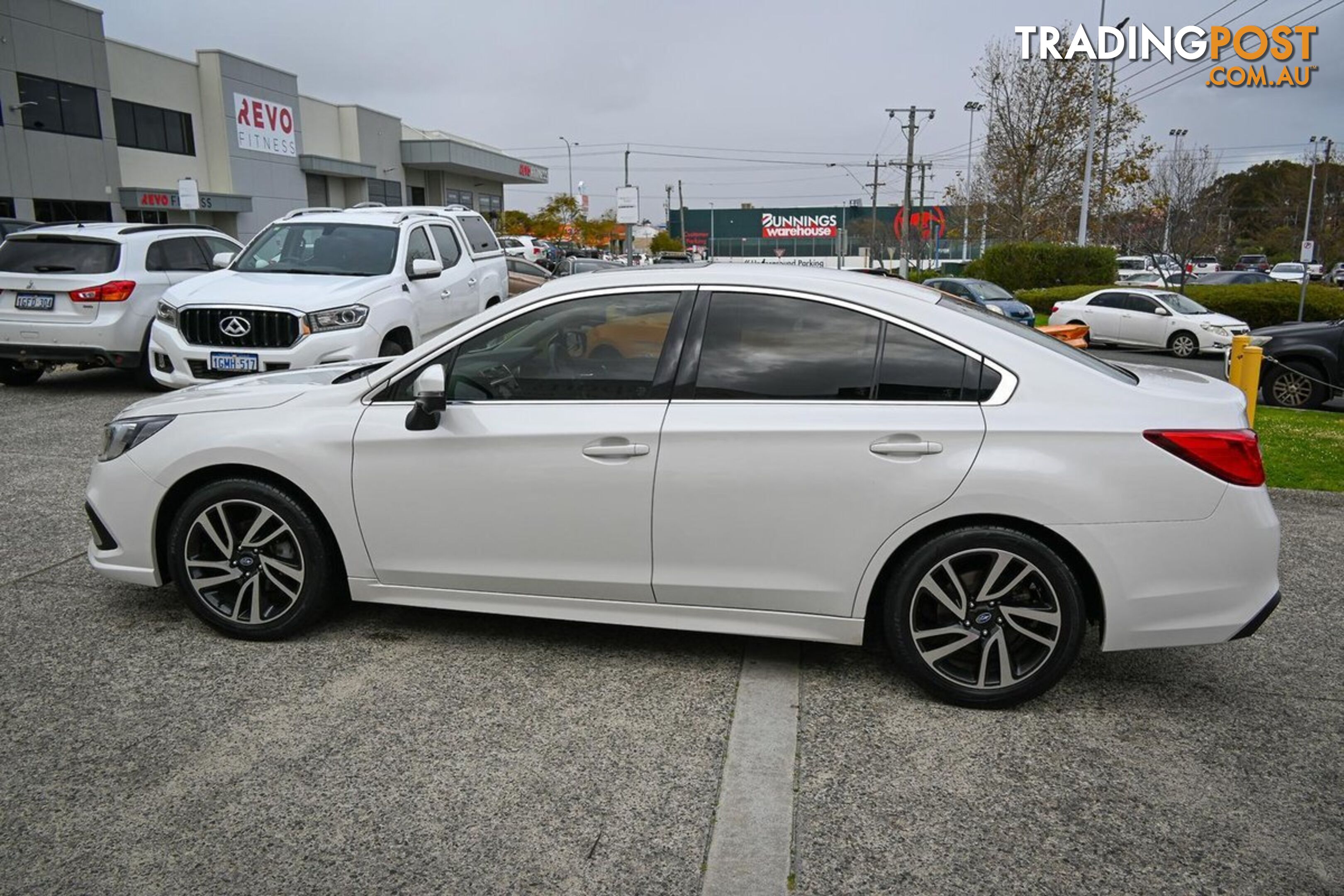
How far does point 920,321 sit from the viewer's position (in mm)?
3771

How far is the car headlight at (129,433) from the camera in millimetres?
4328

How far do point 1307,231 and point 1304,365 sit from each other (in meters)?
32.9

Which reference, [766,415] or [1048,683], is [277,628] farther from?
[1048,683]

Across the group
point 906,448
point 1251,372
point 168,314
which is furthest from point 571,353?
point 168,314

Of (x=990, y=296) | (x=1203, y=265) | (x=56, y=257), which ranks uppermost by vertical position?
(x=56, y=257)

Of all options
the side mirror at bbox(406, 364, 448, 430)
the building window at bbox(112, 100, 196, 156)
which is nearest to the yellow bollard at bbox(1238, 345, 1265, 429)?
the side mirror at bbox(406, 364, 448, 430)

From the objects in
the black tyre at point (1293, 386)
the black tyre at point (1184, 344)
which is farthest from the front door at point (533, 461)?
the black tyre at point (1184, 344)

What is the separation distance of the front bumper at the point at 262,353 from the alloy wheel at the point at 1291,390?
11.9 m

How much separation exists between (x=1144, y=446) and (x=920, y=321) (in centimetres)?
91

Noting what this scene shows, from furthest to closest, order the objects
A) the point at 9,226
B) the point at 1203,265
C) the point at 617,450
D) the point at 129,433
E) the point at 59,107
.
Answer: the point at 1203,265, the point at 59,107, the point at 9,226, the point at 129,433, the point at 617,450

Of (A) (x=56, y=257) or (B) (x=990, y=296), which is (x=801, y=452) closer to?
(A) (x=56, y=257)

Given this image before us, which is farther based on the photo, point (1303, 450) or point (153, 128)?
point (153, 128)

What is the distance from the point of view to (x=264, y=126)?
4378 centimetres

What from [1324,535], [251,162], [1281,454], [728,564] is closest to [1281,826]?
[728,564]
